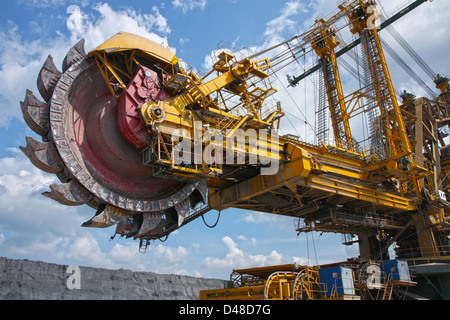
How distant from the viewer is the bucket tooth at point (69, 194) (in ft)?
45.7

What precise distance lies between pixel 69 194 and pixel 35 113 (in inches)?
132

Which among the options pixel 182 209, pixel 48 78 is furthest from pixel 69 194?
pixel 182 209

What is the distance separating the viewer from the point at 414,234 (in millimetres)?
27781

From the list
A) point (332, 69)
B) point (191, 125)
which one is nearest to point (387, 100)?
point (332, 69)

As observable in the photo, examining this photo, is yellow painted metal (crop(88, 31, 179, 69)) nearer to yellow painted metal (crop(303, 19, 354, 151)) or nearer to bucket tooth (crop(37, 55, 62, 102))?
bucket tooth (crop(37, 55, 62, 102))

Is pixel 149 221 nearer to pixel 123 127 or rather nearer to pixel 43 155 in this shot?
pixel 123 127

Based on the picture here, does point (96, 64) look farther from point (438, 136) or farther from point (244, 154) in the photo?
point (438, 136)

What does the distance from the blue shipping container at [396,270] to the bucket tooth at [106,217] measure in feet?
46.8

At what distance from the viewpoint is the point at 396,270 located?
67.1 feet

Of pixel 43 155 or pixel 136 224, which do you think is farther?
pixel 136 224

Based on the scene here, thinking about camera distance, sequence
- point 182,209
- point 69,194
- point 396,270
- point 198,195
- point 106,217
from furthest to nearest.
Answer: point 396,270
point 198,195
point 182,209
point 106,217
point 69,194

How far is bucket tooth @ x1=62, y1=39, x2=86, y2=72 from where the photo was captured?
15.4 meters

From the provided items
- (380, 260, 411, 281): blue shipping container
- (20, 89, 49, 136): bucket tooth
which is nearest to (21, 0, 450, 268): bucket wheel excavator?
(20, 89, 49, 136): bucket tooth
